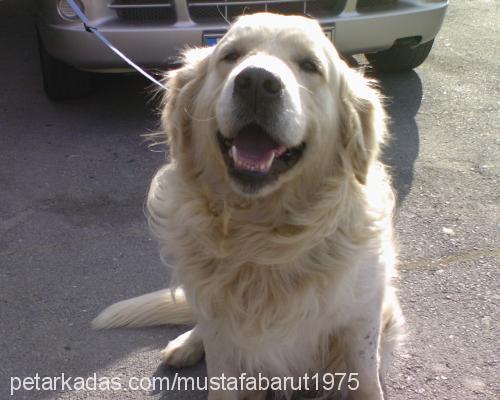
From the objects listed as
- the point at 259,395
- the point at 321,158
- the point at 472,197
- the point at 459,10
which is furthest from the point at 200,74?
the point at 459,10

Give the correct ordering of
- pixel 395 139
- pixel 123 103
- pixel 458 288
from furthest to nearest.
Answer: pixel 123 103 < pixel 395 139 < pixel 458 288

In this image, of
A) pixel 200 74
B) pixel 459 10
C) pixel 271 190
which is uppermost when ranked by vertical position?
pixel 200 74

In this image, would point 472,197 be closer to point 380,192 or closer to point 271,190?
point 380,192

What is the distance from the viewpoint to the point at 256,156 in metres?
2.16

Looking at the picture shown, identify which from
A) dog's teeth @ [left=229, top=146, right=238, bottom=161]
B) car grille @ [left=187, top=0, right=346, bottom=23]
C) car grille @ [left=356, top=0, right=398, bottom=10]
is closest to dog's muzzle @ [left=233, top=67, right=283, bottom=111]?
dog's teeth @ [left=229, top=146, right=238, bottom=161]

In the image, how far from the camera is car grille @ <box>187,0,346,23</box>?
14.3 ft

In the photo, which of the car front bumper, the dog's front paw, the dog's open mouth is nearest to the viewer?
the dog's open mouth

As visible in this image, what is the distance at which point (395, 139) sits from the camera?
4711 mm

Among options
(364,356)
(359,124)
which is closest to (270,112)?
(359,124)

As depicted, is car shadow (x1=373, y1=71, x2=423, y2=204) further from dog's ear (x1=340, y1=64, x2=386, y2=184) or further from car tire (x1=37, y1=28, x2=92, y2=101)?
car tire (x1=37, y1=28, x2=92, y2=101)

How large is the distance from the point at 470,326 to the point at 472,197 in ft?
4.08

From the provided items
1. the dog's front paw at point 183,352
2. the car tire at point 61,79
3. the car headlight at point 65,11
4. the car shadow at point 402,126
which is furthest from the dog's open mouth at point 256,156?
the car tire at point 61,79

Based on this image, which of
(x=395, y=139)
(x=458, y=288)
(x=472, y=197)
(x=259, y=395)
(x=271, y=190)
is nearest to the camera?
(x=271, y=190)

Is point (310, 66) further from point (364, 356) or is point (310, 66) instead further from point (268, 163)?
point (364, 356)
